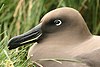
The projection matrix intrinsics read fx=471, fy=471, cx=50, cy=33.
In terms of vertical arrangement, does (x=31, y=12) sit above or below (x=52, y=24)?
below

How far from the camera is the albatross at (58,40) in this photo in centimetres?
289

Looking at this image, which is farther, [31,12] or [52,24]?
[31,12]

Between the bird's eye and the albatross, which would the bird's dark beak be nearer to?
the albatross

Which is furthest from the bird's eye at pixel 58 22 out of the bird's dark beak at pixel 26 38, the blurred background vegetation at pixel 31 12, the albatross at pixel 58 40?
the blurred background vegetation at pixel 31 12

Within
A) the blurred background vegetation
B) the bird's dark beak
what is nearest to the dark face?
the bird's dark beak

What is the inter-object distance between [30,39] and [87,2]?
6.81 ft

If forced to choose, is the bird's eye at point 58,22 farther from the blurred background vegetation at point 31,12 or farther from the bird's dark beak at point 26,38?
the blurred background vegetation at point 31,12

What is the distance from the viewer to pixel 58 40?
301cm

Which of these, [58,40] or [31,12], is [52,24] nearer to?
[58,40]

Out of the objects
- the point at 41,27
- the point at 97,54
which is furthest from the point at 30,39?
the point at 97,54

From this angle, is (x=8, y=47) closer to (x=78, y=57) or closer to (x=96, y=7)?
(x=78, y=57)

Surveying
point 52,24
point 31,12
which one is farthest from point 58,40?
point 31,12

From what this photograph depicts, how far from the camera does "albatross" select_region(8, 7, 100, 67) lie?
9.48 feet

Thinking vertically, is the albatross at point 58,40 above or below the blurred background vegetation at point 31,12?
above
